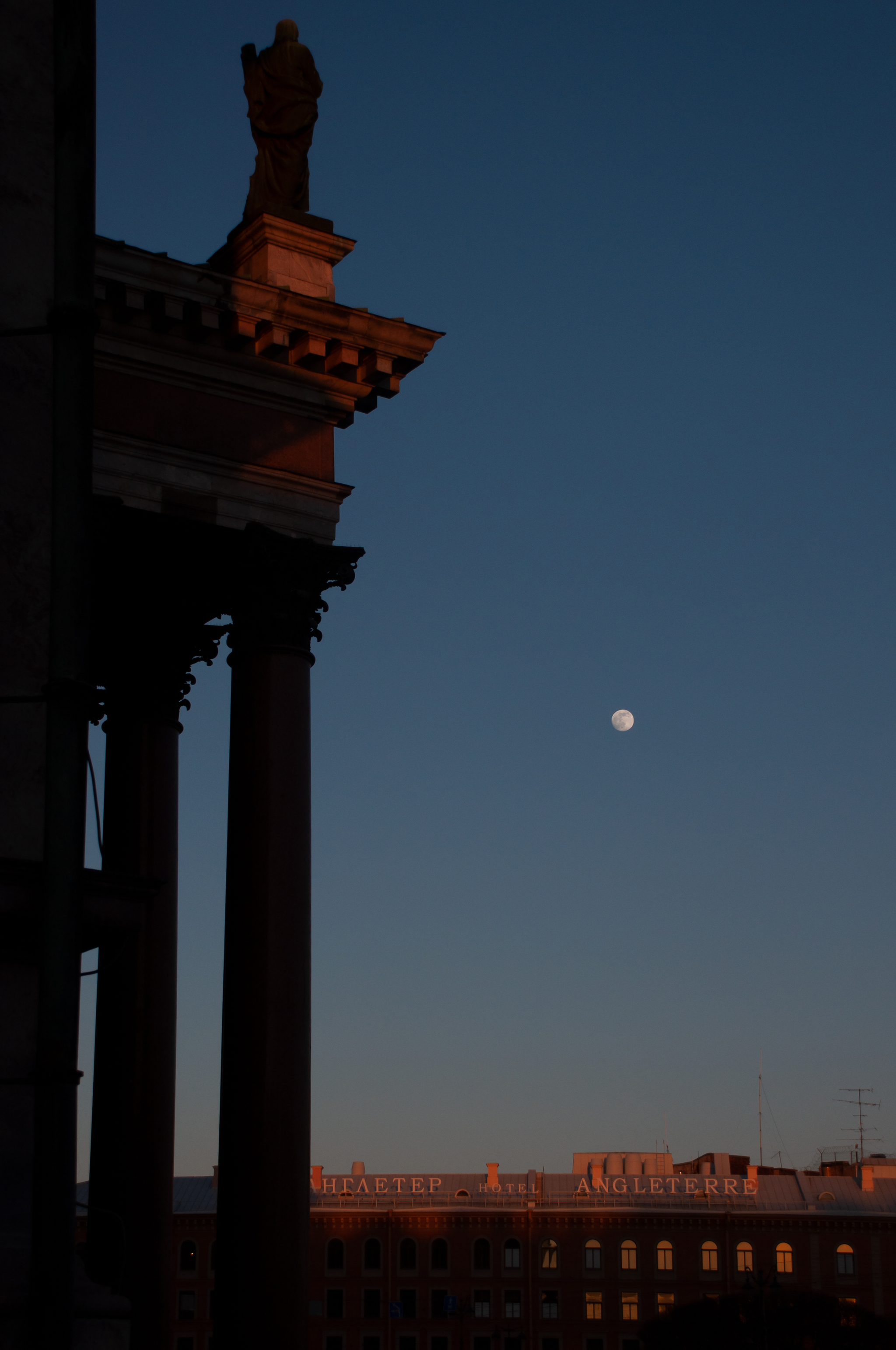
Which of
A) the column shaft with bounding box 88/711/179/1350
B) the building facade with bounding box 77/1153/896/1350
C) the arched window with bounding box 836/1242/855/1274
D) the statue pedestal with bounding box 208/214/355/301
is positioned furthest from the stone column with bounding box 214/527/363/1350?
the arched window with bounding box 836/1242/855/1274

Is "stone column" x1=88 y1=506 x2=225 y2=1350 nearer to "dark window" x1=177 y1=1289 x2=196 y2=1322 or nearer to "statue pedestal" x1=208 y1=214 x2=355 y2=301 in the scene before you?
"statue pedestal" x1=208 y1=214 x2=355 y2=301

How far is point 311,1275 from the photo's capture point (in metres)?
152

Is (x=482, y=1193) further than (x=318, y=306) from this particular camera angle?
Yes

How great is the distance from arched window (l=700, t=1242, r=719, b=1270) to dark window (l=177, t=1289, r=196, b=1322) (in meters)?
42.6

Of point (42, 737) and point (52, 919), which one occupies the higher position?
point (42, 737)

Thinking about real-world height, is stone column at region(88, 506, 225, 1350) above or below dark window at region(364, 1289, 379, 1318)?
above

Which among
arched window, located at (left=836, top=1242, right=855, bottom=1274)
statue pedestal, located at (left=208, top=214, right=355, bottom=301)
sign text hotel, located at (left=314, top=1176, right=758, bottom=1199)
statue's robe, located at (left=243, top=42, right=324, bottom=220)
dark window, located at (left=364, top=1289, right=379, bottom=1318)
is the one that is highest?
statue's robe, located at (left=243, top=42, right=324, bottom=220)

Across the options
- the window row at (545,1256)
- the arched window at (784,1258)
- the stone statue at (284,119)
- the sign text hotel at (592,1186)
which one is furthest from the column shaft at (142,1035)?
the sign text hotel at (592,1186)

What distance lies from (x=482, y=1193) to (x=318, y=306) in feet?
472

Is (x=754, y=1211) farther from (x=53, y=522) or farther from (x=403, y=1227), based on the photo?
(x=53, y=522)

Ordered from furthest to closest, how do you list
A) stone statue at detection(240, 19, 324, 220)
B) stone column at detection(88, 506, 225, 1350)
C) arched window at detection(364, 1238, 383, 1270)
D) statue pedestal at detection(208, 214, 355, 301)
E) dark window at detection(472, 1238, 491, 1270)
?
arched window at detection(364, 1238, 383, 1270), dark window at detection(472, 1238, 491, 1270), stone statue at detection(240, 19, 324, 220), statue pedestal at detection(208, 214, 355, 301), stone column at detection(88, 506, 225, 1350)

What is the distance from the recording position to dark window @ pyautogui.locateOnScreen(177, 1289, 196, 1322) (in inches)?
5778

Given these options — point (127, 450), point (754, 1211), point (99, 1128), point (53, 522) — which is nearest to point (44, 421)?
point (53, 522)

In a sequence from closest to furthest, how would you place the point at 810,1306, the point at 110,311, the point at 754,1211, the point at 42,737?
the point at 42,737, the point at 110,311, the point at 810,1306, the point at 754,1211
